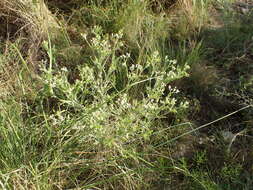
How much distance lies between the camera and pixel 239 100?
216 centimetres

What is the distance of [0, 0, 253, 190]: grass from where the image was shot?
1.57m

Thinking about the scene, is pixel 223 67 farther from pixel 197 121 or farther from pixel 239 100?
pixel 197 121

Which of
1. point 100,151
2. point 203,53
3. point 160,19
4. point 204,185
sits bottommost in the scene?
point 204,185

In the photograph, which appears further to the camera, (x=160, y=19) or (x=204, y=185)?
(x=160, y=19)

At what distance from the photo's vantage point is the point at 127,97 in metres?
2.03

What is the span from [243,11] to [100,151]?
78.0 inches

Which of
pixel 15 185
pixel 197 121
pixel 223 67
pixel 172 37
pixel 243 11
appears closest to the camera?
pixel 15 185

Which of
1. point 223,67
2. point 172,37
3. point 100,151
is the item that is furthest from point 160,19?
point 100,151

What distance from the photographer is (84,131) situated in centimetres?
158

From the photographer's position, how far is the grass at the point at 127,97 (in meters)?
1.57

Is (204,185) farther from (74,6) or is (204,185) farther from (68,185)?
(74,6)

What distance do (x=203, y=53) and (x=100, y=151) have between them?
48.0 inches

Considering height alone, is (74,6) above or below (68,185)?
above

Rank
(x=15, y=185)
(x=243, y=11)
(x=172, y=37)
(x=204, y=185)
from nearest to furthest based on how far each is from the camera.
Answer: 1. (x=15, y=185)
2. (x=204, y=185)
3. (x=172, y=37)
4. (x=243, y=11)
